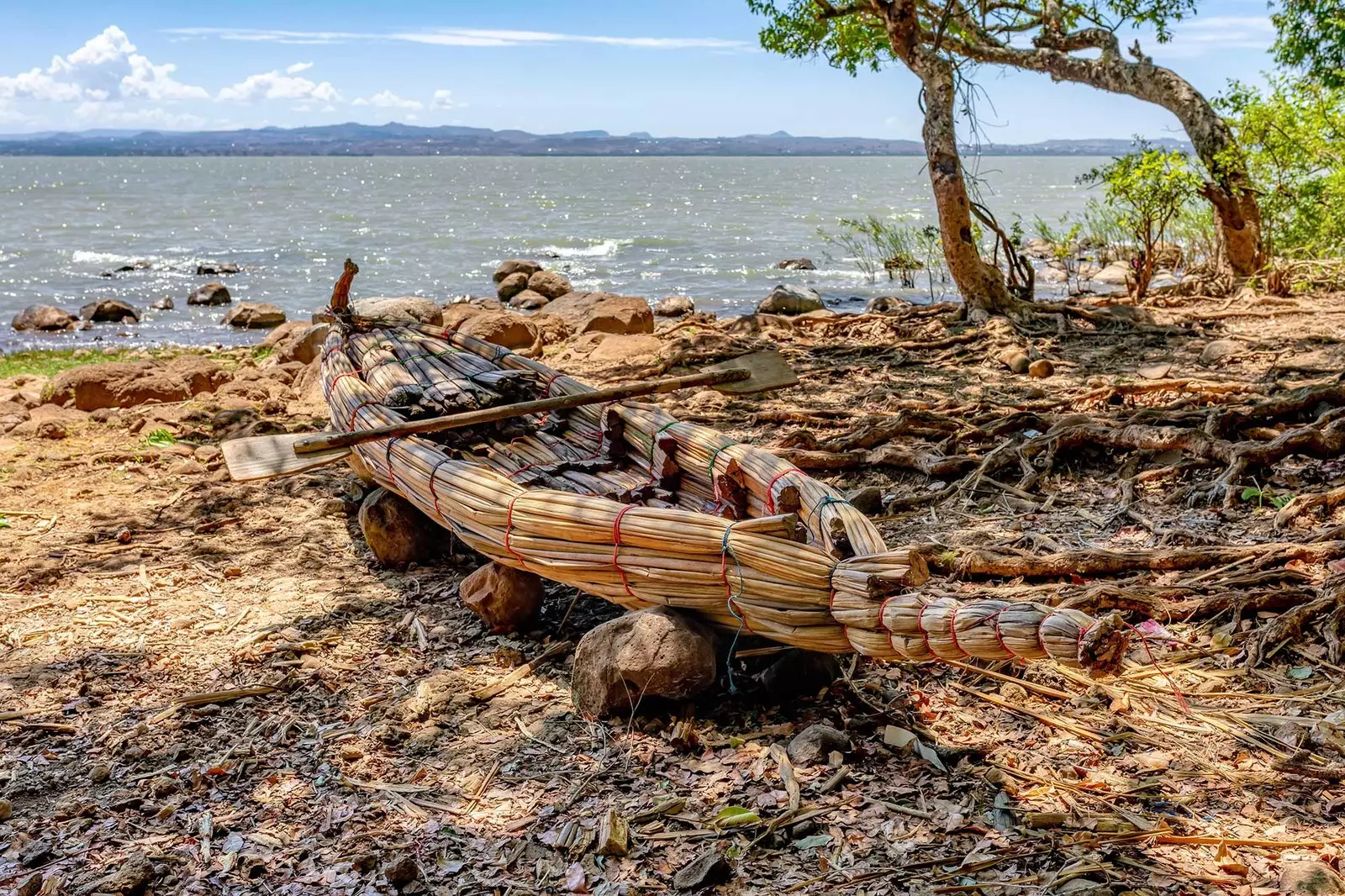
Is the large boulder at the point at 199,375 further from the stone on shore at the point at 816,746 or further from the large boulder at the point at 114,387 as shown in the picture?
the stone on shore at the point at 816,746

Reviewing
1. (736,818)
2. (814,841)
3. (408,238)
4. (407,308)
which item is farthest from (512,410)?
(408,238)

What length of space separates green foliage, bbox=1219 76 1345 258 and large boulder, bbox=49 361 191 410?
36.5ft

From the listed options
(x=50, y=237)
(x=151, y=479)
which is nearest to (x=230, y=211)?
(x=50, y=237)

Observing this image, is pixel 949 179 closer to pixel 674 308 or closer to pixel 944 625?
pixel 674 308

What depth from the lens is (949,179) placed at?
34.2 feet

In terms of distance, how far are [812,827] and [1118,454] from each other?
3.63m

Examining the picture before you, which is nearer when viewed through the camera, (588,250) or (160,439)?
(160,439)

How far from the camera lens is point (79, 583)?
5109 millimetres

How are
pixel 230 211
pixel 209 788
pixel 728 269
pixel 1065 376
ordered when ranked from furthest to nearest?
pixel 230 211, pixel 728 269, pixel 1065 376, pixel 209 788

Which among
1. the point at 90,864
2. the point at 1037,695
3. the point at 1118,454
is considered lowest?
the point at 90,864

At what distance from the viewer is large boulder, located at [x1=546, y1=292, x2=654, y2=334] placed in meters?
12.6

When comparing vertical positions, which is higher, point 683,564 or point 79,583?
point 683,564

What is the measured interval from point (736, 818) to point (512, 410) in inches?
102

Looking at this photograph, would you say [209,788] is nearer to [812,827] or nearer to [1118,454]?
[812,827]
